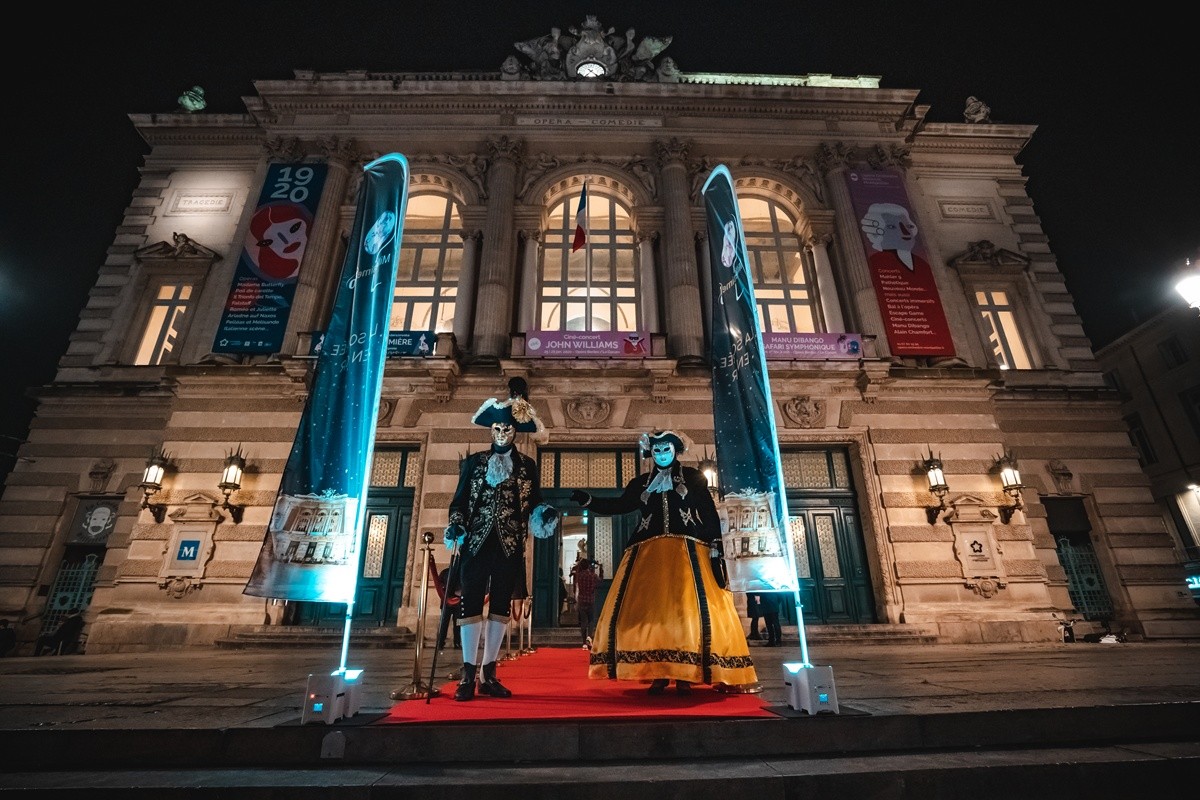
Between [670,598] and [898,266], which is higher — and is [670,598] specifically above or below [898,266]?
below

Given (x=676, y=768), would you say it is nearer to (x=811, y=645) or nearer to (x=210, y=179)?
(x=811, y=645)

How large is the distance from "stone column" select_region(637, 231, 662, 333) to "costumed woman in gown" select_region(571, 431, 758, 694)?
29.7 feet

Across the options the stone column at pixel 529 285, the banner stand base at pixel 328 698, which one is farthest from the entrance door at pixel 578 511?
the banner stand base at pixel 328 698

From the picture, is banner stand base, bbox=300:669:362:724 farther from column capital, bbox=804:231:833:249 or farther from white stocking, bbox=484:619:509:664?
column capital, bbox=804:231:833:249

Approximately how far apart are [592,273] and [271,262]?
863cm

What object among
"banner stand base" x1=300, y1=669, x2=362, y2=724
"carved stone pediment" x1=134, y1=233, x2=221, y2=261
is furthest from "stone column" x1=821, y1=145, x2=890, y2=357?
"carved stone pediment" x1=134, y1=233, x2=221, y2=261

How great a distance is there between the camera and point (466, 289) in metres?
14.4

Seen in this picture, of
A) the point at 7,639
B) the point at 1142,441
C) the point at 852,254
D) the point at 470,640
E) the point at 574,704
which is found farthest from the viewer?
the point at 1142,441

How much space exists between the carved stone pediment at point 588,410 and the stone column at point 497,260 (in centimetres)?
211

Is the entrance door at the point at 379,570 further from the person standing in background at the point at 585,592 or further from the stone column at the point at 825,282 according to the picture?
the stone column at the point at 825,282

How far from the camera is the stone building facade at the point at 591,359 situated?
11727 mm

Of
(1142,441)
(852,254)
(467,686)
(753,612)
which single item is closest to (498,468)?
(467,686)

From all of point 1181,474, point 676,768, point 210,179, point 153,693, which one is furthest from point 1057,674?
point 1181,474

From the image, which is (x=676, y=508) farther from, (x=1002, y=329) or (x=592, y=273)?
(x=1002, y=329)
